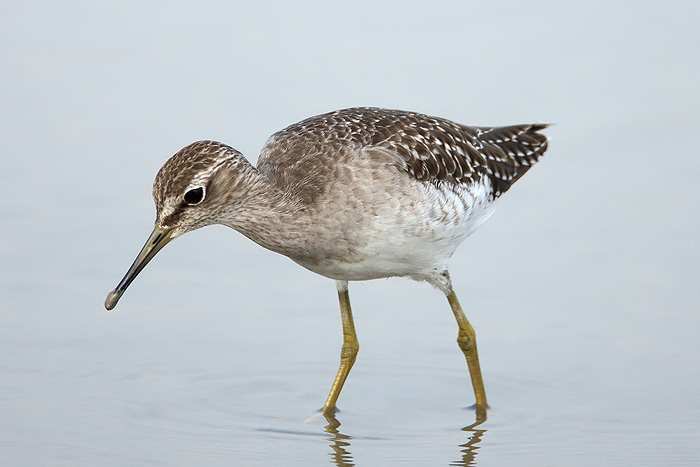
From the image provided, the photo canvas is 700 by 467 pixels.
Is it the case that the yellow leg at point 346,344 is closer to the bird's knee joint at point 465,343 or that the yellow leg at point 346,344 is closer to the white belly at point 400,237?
the white belly at point 400,237

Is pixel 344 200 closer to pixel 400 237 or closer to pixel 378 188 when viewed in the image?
pixel 378 188

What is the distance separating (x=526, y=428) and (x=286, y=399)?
1939 mm

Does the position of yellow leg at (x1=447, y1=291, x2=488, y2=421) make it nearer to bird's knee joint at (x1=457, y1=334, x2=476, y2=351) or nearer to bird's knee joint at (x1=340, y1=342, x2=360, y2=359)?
bird's knee joint at (x1=457, y1=334, x2=476, y2=351)

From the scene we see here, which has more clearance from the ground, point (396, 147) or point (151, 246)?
point (396, 147)

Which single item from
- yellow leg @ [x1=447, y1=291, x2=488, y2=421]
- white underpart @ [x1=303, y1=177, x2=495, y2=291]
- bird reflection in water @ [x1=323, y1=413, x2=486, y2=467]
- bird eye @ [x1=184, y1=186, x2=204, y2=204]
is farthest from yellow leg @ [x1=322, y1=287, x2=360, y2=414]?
bird eye @ [x1=184, y1=186, x2=204, y2=204]

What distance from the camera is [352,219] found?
9.10m

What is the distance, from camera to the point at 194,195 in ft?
28.3

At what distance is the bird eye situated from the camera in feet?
28.2

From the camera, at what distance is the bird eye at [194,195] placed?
8.59m

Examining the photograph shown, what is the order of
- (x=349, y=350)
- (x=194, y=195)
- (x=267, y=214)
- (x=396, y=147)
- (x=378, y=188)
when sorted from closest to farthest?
(x=194, y=195) → (x=267, y=214) → (x=378, y=188) → (x=396, y=147) → (x=349, y=350)

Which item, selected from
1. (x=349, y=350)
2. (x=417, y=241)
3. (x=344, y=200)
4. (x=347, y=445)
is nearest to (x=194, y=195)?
(x=344, y=200)

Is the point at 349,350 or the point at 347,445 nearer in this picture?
the point at 347,445

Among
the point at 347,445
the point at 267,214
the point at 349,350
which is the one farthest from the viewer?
the point at 349,350

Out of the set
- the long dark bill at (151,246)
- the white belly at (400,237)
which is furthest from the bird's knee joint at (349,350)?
the long dark bill at (151,246)
